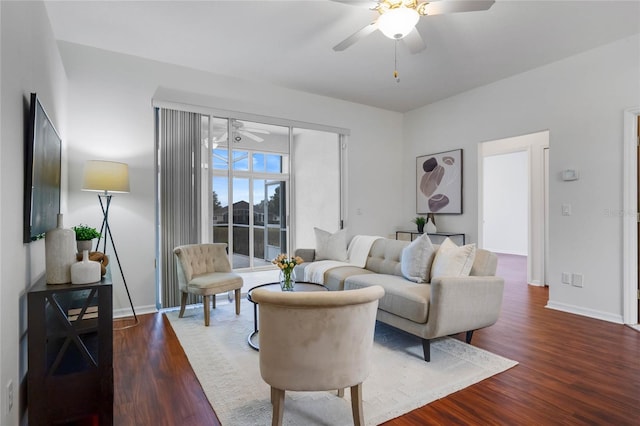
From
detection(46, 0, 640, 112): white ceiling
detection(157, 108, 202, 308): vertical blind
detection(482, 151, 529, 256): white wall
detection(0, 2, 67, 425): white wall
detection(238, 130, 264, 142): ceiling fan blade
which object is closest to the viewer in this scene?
detection(0, 2, 67, 425): white wall

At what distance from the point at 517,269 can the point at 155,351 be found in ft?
22.0

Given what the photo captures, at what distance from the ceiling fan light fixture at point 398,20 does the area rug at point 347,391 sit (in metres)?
2.48

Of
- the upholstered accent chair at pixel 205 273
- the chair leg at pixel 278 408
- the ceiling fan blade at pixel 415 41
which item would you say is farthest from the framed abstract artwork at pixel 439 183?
the chair leg at pixel 278 408

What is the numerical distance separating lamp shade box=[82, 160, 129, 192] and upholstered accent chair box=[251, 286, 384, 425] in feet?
7.95

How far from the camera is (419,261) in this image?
10.3ft

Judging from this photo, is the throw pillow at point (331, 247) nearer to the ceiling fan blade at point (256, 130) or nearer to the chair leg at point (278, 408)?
the ceiling fan blade at point (256, 130)

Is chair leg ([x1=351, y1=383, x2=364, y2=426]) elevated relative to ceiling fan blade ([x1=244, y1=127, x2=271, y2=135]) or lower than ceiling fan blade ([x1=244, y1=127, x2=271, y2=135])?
lower

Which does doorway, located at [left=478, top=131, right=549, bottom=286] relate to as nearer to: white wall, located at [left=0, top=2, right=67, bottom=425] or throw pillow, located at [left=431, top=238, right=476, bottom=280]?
throw pillow, located at [left=431, top=238, right=476, bottom=280]

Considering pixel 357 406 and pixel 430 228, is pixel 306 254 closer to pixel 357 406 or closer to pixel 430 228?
pixel 430 228

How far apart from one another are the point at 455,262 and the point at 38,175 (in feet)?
10.0

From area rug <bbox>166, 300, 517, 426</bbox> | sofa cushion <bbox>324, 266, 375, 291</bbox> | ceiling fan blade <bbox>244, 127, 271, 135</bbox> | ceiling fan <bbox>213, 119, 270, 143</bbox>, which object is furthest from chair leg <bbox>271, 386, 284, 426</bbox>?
ceiling fan blade <bbox>244, 127, 271, 135</bbox>

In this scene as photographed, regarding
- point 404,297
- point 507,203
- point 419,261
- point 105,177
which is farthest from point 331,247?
point 507,203

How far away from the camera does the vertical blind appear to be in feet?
12.9

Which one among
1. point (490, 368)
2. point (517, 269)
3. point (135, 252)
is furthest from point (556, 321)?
point (135, 252)
